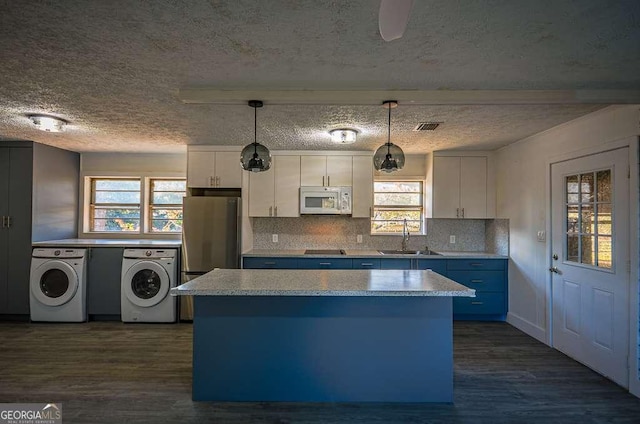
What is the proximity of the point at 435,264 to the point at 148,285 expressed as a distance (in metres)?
3.61

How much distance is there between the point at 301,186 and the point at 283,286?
8.22 feet

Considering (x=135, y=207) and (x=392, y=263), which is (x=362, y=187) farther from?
(x=135, y=207)

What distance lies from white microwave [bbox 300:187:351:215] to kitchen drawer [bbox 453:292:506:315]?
198 centimetres

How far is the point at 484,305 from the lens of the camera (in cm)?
436

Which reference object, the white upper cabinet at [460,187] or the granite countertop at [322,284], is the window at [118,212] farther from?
the white upper cabinet at [460,187]

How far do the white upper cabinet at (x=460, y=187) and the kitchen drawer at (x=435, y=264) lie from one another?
63 cm

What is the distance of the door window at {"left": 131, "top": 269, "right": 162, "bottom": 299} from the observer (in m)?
4.31

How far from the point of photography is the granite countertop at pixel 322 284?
2.19 meters

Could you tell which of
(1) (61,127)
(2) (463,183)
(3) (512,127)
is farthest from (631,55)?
(1) (61,127)

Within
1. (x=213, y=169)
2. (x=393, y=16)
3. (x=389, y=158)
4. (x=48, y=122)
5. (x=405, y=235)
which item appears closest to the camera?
(x=393, y=16)

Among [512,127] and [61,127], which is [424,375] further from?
[61,127]

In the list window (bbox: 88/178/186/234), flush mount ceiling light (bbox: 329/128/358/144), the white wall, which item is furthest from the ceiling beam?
window (bbox: 88/178/186/234)

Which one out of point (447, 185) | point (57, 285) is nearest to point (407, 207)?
point (447, 185)

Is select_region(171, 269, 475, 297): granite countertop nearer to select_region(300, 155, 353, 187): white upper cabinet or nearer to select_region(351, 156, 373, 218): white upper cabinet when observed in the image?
select_region(351, 156, 373, 218): white upper cabinet
